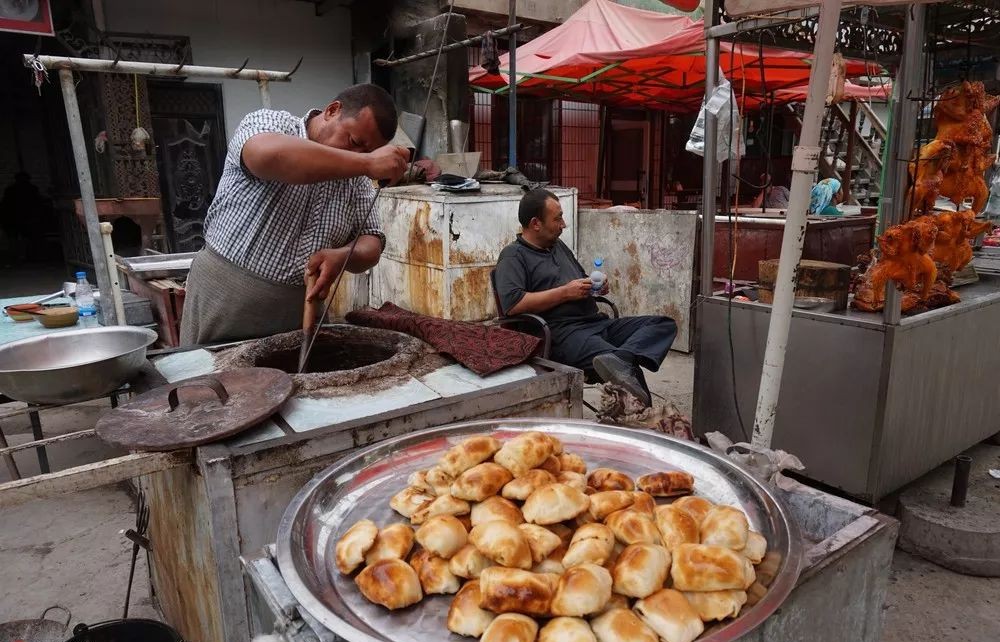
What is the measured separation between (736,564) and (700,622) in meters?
0.13

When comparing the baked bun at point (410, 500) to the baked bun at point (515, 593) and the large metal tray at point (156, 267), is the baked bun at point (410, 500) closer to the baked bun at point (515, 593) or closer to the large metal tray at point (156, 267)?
the baked bun at point (515, 593)

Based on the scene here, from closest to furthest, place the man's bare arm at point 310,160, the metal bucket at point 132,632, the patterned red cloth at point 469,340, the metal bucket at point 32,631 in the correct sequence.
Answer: the man's bare arm at point 310,160
the metal bucket at point 132,632
the metal bucket at point 32,631
the patterned red cloth at point 469,340

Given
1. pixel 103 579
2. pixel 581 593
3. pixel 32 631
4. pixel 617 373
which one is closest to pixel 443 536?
pixel 581 593

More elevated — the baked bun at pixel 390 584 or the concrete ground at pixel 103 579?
the baked bun at pixel 390 584

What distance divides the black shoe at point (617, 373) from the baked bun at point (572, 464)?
2.03 meters

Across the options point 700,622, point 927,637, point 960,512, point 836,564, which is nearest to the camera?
point 700,622

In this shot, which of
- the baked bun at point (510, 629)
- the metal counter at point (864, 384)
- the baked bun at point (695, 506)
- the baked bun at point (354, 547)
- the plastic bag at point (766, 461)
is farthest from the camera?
the metal counter at point (864, 384)

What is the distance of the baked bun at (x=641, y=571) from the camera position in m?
1.16

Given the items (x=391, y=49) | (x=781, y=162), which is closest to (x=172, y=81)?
(x=391, y=49)

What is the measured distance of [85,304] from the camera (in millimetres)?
4516

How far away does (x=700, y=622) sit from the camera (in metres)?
1.09

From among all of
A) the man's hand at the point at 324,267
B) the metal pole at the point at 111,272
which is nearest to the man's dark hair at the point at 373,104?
the man's hand at the point at 324,267

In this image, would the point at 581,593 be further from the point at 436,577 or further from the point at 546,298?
the point at 546,298

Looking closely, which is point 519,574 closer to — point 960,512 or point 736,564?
point 736,564
